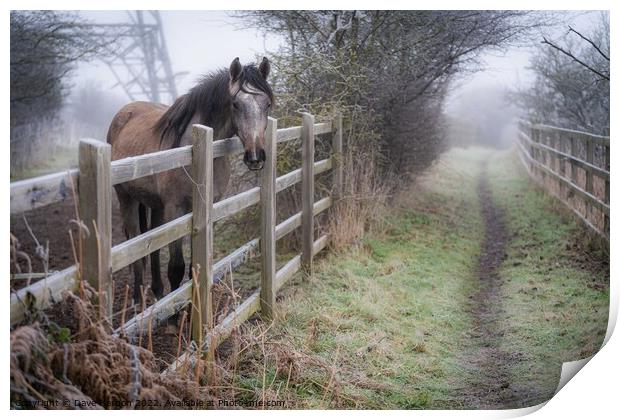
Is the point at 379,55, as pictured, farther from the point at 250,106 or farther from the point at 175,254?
the point at 175,254

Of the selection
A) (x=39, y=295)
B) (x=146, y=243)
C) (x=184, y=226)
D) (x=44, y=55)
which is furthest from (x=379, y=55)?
(x=39, y=295)

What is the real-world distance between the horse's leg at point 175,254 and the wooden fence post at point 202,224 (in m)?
0.70

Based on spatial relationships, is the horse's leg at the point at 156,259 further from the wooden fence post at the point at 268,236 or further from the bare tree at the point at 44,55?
the bare tree at the point at 44,55

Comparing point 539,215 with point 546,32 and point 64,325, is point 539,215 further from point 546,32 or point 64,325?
point 64,325

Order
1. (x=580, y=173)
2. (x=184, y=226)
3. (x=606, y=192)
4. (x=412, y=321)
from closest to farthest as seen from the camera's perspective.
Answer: (x=184, y=226) → (x=412, y=321) → (x=606, y=192) → (x=580, y=173)

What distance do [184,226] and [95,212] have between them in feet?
3.05

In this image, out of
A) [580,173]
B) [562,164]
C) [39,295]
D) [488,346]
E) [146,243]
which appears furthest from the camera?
[562,164]

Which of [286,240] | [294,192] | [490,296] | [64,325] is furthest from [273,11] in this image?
[64,325]

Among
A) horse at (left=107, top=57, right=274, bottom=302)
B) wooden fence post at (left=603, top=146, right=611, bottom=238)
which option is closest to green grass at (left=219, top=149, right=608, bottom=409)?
wooden fence post at (left=603, top=146, right=611, bottom=238)

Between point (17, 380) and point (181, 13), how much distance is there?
2.55 m

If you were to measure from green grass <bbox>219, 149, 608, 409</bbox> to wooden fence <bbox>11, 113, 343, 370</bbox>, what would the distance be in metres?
0.25

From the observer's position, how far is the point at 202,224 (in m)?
3.71

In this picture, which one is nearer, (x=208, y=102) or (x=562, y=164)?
(x=208, y=102)

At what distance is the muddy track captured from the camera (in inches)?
149
